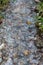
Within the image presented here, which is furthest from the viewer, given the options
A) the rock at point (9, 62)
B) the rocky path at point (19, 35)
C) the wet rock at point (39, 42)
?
the wet rock at point (39, 42)

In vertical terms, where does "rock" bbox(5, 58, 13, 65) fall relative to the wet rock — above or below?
below

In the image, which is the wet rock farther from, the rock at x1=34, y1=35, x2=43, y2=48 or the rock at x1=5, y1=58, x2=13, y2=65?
the rock at x1=5, y1=58, x2=13, y2=65

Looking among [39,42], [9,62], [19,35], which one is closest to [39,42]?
[39,42]

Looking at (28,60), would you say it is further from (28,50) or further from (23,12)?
(23,12)

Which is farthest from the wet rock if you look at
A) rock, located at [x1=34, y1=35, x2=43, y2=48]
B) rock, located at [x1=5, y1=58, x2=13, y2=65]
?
rock, located at [x1=5, y1=58, x2=13, y2=65]

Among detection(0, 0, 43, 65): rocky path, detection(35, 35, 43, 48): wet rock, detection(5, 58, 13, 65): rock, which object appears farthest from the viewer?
detection(35, 35, 43, 48): wet rock

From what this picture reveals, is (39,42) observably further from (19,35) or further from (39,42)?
(19,35)

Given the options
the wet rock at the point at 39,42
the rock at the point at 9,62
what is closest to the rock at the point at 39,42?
the wet rock at the point at 39,42

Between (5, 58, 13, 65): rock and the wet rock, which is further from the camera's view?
the wet rock

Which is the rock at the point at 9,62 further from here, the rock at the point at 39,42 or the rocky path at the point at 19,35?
the rock at the point at 39,42
